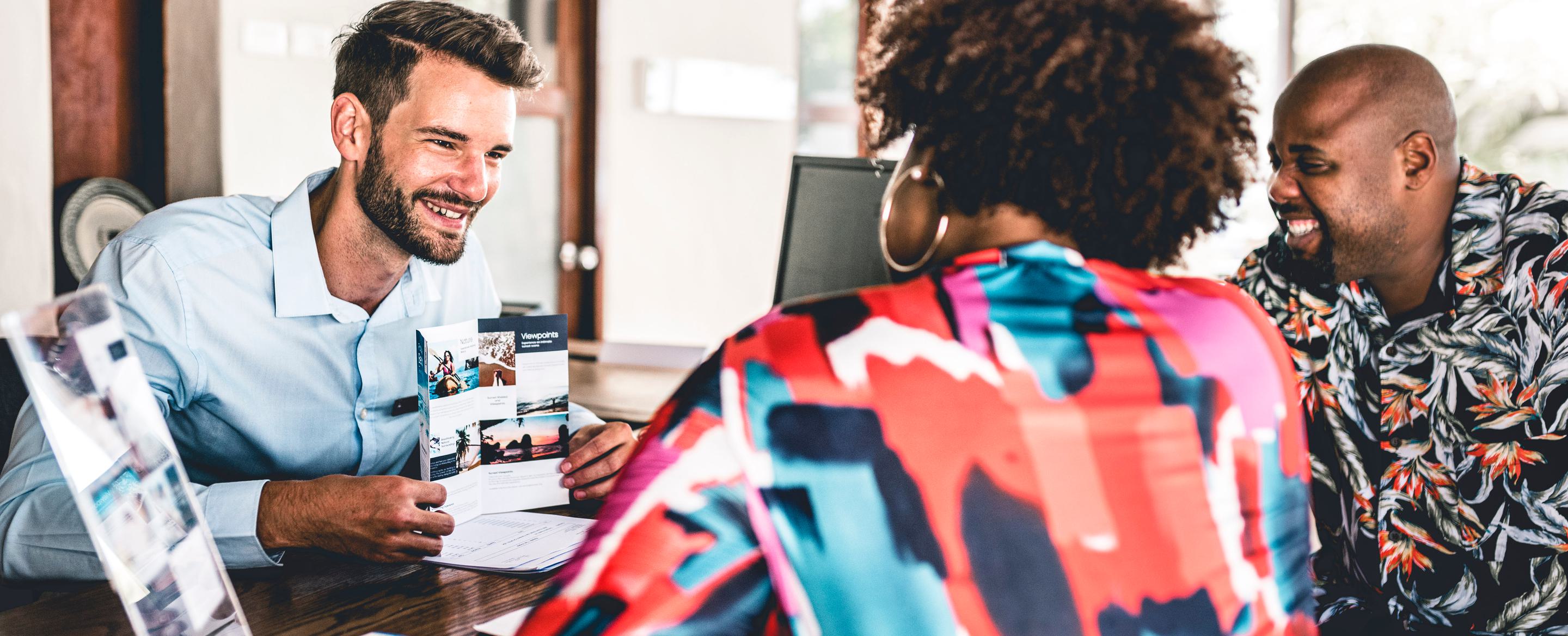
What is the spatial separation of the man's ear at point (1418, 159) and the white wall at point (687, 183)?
2.06 m

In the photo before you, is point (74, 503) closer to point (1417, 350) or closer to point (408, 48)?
point (408, 48)

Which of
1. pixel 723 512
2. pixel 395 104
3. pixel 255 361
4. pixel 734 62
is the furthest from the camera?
pixel 734 62

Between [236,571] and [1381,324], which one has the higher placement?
[1381,324]

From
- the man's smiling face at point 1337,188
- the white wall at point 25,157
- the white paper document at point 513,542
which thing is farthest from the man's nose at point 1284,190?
the white wall at point 25,157

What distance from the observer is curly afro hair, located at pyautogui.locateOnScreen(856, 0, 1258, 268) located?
0.84 metres

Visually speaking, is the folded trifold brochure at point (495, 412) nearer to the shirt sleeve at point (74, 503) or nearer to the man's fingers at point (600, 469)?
the man's fingers at point (600, 469)

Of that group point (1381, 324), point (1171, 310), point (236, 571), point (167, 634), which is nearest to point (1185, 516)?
point (1171, 310)

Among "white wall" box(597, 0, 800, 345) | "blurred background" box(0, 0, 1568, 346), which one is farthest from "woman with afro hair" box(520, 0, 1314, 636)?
"white wall" box(597, 0, 800, 345)

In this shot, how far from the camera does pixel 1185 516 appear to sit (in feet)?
2.67

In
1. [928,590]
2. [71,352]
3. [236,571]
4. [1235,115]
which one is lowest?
[236,571]

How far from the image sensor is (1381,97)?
70.7 inches

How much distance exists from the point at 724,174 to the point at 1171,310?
283cm

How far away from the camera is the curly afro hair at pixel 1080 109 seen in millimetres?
841

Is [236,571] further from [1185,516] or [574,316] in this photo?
[574,316]
